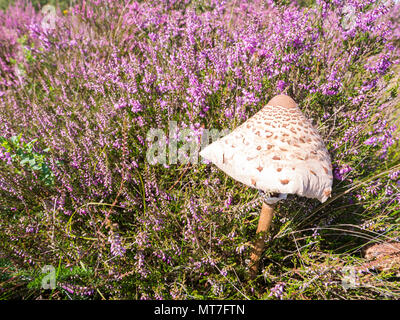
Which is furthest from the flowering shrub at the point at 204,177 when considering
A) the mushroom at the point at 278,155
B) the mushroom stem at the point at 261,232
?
the mushroom at the point at 278,155

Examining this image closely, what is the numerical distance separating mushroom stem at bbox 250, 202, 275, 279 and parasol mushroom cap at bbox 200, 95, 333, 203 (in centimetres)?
14

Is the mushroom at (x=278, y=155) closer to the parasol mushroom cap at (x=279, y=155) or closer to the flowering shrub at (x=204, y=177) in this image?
the parasol mushroom cap at (x=279, y=155)

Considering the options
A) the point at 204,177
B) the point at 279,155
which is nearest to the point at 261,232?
the point at 279,155

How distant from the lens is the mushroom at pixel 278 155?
119 cm

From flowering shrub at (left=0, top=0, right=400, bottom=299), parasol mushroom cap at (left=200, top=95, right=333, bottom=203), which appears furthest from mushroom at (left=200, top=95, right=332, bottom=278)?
flowering shrub at (left=0, top=0, right=400, bottom=299)

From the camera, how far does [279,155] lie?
1226 millimetres

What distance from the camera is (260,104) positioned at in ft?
7.38

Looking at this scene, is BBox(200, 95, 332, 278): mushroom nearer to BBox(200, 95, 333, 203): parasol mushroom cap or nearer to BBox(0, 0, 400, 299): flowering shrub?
BBox(200, 95, 333, 203): parasol mushroom cap

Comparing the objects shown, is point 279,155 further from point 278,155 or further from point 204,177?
point 204,177

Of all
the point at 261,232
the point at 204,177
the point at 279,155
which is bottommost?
the point at 261,232

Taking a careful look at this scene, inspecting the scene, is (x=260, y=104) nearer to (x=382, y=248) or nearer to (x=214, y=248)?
(x=214, y=248)

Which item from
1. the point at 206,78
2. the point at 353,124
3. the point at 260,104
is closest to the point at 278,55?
the point at 260,104

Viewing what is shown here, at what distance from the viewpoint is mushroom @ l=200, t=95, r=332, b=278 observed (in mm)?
1187

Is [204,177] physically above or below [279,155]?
above
